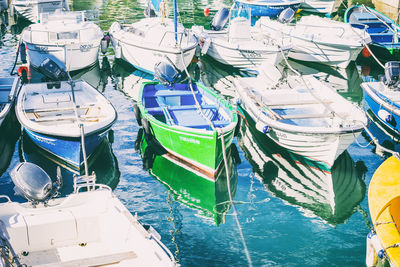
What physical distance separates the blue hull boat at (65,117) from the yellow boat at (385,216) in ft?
21.4

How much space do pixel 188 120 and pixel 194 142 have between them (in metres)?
1.70

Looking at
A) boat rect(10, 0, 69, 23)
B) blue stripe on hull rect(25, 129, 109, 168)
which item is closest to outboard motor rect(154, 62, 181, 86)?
blue stripe on hull rect(25, 129, 109, 168)

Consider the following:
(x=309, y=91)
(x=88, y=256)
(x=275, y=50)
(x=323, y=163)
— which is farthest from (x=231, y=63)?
(x=88, y=256)

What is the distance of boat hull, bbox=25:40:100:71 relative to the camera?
19.3m

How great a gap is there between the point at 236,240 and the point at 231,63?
1179 centimetres

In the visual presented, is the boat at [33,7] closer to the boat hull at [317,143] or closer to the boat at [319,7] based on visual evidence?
the boat at [319,7]

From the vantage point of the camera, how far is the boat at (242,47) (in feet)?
67.0

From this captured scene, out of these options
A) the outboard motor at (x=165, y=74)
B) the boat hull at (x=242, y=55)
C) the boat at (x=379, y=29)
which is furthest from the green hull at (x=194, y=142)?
the boat at (x=379, y=29)

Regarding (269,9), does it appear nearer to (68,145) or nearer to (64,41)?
(64,41)

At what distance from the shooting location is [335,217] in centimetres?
1177

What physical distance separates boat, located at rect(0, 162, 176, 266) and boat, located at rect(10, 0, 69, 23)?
2057cm

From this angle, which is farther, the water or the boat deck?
the boat deck

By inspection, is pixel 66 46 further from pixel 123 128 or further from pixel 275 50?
pixel 275 50

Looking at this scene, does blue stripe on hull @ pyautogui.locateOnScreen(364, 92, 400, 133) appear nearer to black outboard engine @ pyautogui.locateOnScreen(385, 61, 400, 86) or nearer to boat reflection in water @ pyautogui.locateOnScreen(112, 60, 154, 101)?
black outboard engine @ pyautogui.locateOnScreen(385, 61, 400, 86)
